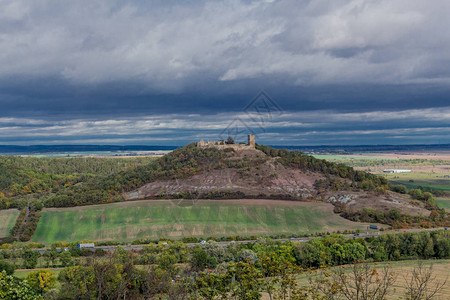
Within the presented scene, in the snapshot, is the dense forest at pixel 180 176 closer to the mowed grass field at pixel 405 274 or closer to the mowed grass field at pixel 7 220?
the mowed grass field at pixel 7 220

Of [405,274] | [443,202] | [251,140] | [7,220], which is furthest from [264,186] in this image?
[7,220]

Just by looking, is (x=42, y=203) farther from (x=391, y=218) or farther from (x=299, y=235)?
(x=391, y=218)

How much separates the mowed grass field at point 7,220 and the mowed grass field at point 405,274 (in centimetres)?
8195

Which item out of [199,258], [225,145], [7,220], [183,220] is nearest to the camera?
[199,258]

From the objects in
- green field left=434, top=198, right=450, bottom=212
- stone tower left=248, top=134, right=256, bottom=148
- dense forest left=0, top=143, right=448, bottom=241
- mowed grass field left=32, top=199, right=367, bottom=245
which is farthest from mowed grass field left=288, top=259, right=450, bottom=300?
stone tower left=248, top=134, right=256, bottom=148

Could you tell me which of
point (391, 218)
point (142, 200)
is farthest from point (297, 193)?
point (142, 200)

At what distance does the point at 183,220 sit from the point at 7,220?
164 feet

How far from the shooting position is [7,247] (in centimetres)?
8338

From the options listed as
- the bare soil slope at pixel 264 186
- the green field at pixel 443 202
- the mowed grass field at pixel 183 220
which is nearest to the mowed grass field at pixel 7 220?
the mowed grass field at pixel 183 220

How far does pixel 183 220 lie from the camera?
10862cm

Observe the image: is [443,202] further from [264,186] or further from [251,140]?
[251,140]

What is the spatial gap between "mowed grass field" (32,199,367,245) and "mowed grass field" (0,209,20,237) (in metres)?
7.40

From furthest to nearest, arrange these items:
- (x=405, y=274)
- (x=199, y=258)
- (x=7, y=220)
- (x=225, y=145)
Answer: (x=225, y=145) → (x=7, y=220) → (x=199, y=258) → (x=405, y=274)

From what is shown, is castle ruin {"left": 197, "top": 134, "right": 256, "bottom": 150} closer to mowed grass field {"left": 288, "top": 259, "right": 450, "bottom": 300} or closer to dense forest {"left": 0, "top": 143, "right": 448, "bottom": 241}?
dense forest {"left": 0, "top": 143, "right": 448, "bottom": 241}
